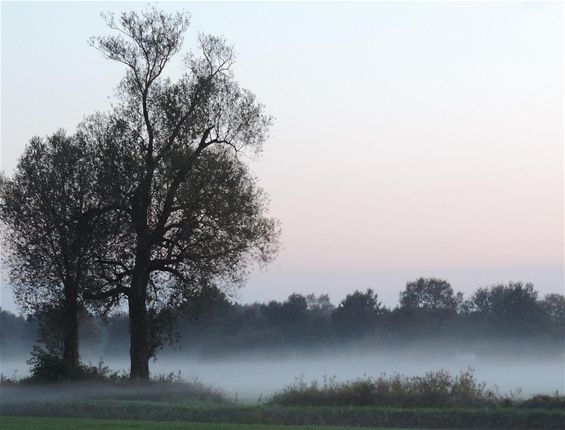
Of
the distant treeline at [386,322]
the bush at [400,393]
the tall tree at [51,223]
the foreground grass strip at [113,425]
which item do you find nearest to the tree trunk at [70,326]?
the tall tree at [51,223]

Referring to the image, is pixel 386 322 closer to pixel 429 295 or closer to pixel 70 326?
pixel 429 295

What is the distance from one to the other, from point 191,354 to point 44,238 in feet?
162

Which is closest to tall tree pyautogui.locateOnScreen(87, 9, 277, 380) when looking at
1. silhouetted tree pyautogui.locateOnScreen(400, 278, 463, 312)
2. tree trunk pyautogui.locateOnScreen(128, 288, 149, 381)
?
tree trunk pyautogui.locateOnScreen(128, 288, 149, 381)

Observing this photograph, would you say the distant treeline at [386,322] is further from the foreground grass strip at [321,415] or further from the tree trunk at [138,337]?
the foreground grass strip at [321,415]

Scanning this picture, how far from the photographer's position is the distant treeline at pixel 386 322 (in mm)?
82438

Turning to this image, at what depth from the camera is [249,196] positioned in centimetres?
4338

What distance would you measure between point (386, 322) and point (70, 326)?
45.6 m

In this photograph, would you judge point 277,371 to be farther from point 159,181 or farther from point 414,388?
point 414,388

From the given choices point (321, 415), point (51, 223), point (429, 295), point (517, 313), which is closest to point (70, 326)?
point (51, 223)

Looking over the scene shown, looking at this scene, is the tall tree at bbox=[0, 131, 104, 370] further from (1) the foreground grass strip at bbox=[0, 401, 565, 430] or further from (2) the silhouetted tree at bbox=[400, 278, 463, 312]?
(2) the silhouetted tree at bbox=[400, 278, 463, 312]

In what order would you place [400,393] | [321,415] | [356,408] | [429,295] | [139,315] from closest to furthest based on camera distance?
[321,415], [356,408], [400,393], [139,315], [429,295]

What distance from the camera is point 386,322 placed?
90125mm

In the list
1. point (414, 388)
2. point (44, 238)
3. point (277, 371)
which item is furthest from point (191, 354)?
point (414, 388)

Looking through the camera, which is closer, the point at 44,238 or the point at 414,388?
the point at 414,388
